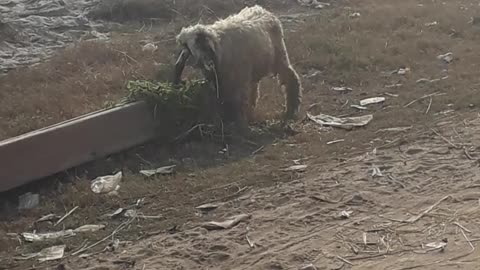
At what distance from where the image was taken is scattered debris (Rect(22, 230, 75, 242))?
18.8ft

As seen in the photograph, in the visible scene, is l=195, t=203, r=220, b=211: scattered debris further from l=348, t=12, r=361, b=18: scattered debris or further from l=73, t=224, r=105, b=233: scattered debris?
l=348, t=12, r=361, b=18: scattered debris

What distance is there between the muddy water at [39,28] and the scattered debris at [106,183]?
138 inches

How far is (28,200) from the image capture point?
21.1ft

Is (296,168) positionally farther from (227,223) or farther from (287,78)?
(287,78)

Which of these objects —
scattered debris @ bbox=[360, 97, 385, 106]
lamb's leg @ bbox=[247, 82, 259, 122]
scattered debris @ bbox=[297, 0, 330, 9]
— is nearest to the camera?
lamb's leg @ bbox=[247, 82, 259, 122]

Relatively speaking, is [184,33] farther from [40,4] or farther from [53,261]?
[40,4]

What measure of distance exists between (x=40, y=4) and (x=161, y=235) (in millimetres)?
7227

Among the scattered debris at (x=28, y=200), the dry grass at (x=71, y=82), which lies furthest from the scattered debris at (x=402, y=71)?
the scattered debris at (x=28, y=200)

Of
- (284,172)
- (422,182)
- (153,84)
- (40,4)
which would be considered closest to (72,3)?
(40,4)

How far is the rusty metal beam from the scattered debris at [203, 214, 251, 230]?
1.68 meters

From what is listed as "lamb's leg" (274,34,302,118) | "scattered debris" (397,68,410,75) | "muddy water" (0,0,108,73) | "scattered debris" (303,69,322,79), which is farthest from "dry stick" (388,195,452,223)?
"muddy water" (0,0,108,73)

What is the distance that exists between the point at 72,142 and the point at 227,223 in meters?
1.84

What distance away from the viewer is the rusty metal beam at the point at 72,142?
21.2ft

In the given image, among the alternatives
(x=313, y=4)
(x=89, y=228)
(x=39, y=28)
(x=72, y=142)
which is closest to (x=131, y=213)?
(x=89, y=228)
